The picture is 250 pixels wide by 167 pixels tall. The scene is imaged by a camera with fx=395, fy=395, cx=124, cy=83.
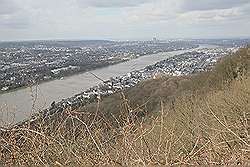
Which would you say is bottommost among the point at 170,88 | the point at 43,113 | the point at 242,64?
the point at 170,88

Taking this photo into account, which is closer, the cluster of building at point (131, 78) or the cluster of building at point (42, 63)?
the cluster of building at point (131, 78)

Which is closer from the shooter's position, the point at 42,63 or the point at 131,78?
the point at 131,78

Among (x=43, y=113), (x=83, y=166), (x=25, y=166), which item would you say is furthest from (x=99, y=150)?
(x=43, y=113)

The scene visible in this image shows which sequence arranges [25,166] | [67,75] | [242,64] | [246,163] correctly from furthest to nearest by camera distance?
[67,75] < [242,64] < [25,166] < [246,163]

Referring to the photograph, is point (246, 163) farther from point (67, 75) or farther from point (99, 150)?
point (67, 75)

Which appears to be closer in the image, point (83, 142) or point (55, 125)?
point (83, 142)

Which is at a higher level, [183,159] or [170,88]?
[183,159]

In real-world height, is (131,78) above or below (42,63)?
above

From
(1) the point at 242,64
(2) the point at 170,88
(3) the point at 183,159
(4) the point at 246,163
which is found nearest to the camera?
(4) the point at 246,163

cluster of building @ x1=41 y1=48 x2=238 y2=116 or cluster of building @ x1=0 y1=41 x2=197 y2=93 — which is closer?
cluster of building @ x1=41 y1=48 x2=238 y2=116
